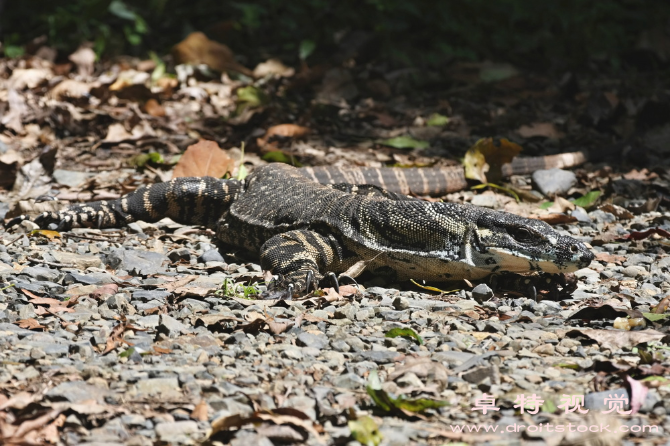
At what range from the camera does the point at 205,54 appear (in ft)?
36.8

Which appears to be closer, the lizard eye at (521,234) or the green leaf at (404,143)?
the lizard eye at (521,234)

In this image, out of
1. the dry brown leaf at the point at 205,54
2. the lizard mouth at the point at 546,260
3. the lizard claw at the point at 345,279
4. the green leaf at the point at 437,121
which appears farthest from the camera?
→ the dry brown leaf at the point at 205,54

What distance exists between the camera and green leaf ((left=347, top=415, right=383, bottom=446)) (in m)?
3.20

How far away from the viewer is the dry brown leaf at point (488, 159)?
8.14 m

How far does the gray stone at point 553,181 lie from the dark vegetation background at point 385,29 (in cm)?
380

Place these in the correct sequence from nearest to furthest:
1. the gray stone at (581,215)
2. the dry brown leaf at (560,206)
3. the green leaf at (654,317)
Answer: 1. the green leaf at (654,317)
2. the gray stone at (581,215)
3. the dry brown leaf at (560,206)

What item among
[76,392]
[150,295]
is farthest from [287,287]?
[76,392]

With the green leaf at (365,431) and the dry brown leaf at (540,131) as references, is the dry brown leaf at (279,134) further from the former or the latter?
the green leaf at (365,431)

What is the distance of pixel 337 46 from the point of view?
11.8 meters

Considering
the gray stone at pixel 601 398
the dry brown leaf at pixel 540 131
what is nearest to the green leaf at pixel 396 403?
the gray stone at pixel 601 398

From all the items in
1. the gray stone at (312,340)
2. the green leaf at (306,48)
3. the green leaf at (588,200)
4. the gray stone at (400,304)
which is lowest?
the gray stone at (312,340)

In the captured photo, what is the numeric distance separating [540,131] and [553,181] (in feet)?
5.97

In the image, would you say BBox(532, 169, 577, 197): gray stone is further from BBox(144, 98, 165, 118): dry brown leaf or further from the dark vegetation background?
BBox(144, 98, 165, 118): dry brown leaf

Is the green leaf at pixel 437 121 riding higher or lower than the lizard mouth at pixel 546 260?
higher
